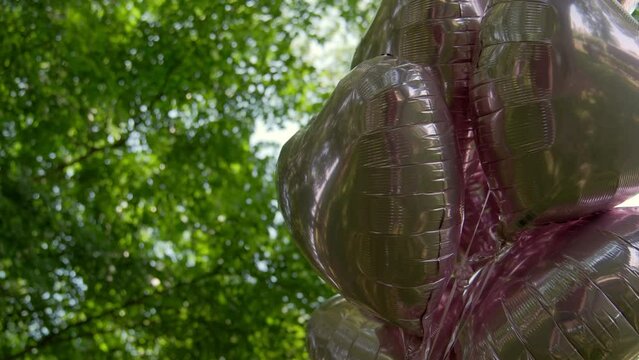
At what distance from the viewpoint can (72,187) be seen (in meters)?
3.54

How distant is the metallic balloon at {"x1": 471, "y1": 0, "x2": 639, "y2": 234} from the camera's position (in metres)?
1.03

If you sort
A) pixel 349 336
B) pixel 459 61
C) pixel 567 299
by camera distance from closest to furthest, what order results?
pixel 567 299 < pixel 459 61 < pixel 349 336

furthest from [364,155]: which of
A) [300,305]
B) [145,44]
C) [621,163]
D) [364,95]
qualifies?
[145,44]

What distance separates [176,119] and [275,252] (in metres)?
0.77

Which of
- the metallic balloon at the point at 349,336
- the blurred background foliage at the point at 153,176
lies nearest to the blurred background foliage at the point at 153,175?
the blurred background foliage at the point at 153,176

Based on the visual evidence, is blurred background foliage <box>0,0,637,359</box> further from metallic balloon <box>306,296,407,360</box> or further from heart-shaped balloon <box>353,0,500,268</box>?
heart-shaped balloon <box>353,0,500,268</box>

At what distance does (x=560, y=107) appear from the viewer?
40.4 inches

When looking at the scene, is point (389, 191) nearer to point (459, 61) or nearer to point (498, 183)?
point (498, 183)

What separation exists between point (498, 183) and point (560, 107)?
0.14m

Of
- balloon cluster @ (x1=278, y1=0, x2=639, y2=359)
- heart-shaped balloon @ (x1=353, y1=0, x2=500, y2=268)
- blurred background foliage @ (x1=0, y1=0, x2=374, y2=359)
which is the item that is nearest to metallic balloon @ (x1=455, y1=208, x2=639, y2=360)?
balloon cluster @ (x1=278, y1=0, x2=639, y2=359)

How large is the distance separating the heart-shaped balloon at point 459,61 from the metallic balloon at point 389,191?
8cm

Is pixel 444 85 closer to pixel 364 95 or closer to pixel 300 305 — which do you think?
pixel 364 95

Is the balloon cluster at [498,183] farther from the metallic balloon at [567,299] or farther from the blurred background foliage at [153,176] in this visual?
the blurred background foliage at [153,176]

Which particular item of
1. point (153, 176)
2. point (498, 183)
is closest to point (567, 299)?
point (498, 183)
